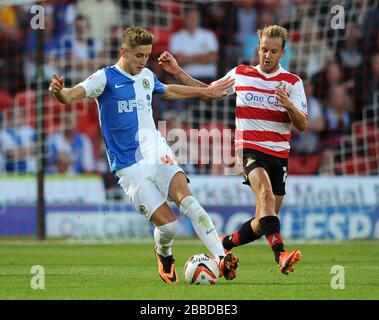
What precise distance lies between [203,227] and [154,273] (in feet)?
4.81

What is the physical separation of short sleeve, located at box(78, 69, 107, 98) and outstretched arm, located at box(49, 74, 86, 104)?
0.29 ft

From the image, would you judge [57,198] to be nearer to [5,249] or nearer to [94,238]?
[94,238]

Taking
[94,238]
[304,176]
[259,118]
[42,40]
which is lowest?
[94,238]

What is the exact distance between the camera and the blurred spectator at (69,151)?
18203 millimetres

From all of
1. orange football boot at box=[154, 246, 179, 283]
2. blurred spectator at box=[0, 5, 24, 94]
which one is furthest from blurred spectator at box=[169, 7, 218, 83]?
orange football boot at box=[154, 246, 179, 283]

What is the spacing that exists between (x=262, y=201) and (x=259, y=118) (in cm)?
98

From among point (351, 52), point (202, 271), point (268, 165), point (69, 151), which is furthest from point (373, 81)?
point (202, 271)

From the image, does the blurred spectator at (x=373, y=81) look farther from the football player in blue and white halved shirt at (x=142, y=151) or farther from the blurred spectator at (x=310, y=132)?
the football player in blue and white halved shirt at (x=142, y=151)

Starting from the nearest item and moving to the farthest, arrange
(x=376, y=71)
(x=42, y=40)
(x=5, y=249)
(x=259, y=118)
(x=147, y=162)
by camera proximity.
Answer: (x=147, y=162), (x=259, y=118), (x=5, y=249), (x=42, y=40), (x=376, y=71)

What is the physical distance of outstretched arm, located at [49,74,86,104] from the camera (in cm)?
833

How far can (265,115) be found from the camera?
33.0ft

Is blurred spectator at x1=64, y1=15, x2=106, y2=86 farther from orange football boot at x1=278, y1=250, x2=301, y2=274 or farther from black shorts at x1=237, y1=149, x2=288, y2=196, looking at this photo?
orange football boot at x1=278, y1=250, x2=301, y2=274

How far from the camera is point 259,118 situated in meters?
10.1
